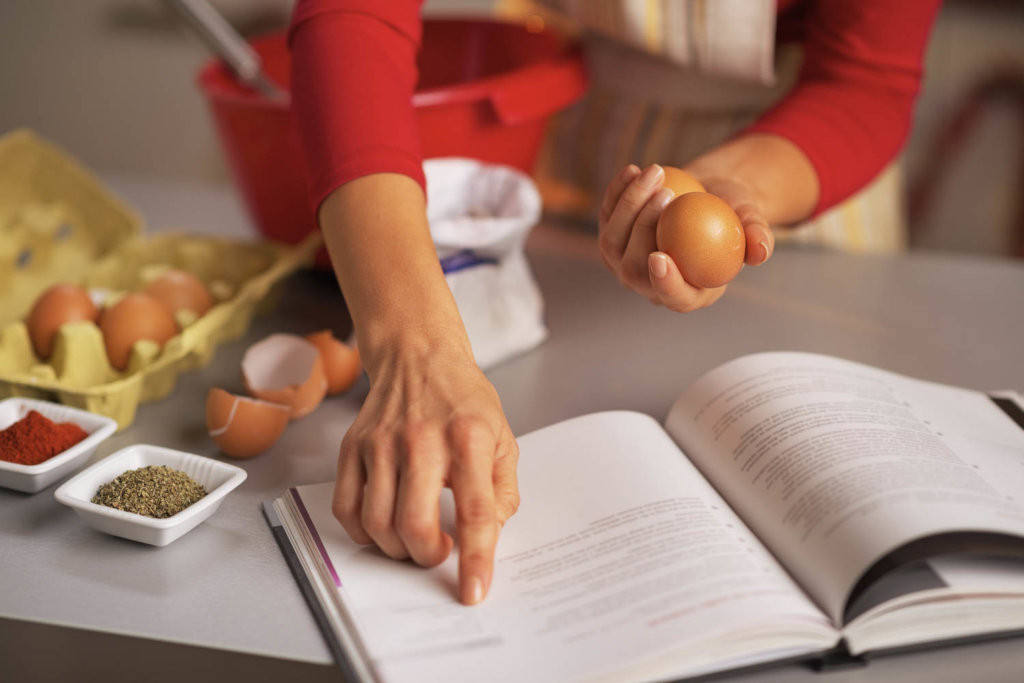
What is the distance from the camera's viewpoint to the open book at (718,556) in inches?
20.4

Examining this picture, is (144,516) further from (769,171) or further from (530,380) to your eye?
(769,171)

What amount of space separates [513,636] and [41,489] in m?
0.41

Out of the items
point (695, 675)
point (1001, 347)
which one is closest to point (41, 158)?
point (695, 675)

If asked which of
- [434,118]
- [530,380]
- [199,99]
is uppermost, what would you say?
[434,118]

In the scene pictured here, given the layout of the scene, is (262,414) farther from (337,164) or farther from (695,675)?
(695,675)

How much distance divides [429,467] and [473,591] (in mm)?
82

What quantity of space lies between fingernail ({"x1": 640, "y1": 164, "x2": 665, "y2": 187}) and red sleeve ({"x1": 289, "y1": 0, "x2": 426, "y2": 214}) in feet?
0.66

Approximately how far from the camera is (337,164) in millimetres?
743

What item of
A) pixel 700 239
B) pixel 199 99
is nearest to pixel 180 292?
pixel 700 239

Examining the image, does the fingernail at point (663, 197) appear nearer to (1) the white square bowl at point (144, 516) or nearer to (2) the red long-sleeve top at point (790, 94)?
(2) the red long-sleeve top at point (790, 94)

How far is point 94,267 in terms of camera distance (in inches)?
40.1

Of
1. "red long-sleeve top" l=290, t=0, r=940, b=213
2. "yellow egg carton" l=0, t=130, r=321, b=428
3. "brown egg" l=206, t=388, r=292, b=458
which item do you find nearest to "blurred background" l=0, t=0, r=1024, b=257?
"red long-sleeve top" l=290, t=0, r=940, b=213

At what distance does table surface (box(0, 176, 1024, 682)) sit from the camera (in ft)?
1.85

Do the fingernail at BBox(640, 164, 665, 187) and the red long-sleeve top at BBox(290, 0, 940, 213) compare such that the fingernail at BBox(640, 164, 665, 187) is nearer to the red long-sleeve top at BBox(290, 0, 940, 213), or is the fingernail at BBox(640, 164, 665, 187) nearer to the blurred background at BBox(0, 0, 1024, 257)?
the red long-sleeve top at BBox(290, 0, 940, 213)
